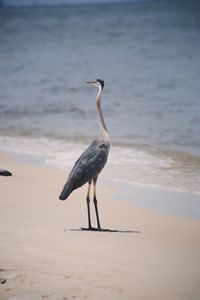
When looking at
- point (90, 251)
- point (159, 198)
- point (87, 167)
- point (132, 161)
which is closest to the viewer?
point (90, 251)

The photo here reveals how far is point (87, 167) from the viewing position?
7215mm

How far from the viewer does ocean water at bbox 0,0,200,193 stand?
38.0 feet

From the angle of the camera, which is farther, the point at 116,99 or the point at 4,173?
the point at 116,99

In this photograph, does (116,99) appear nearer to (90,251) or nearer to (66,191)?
(66,191)

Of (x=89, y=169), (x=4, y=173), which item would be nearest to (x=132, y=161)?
(x=4, y=173)

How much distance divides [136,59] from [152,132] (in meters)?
19.9

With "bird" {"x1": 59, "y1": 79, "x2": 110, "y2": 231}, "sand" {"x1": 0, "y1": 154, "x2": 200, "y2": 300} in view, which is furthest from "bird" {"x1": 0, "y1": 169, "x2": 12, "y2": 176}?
"bird" {"x1": 59, "y1": 79, "x2": 110, "y2": 231}

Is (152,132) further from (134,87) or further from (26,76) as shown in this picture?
(26,76)

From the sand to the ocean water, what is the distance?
184 centimetres

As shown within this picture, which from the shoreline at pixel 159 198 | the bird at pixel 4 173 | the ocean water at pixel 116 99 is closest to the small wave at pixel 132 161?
the ocean water at pixel 116 99

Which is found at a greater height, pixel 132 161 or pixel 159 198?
pixel 132 161

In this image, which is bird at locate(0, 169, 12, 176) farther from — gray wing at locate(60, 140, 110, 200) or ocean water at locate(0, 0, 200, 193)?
A: gray wing at locate(60, 140, 110, 200)

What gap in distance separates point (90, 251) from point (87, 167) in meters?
1.52

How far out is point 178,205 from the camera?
8.05 metres
